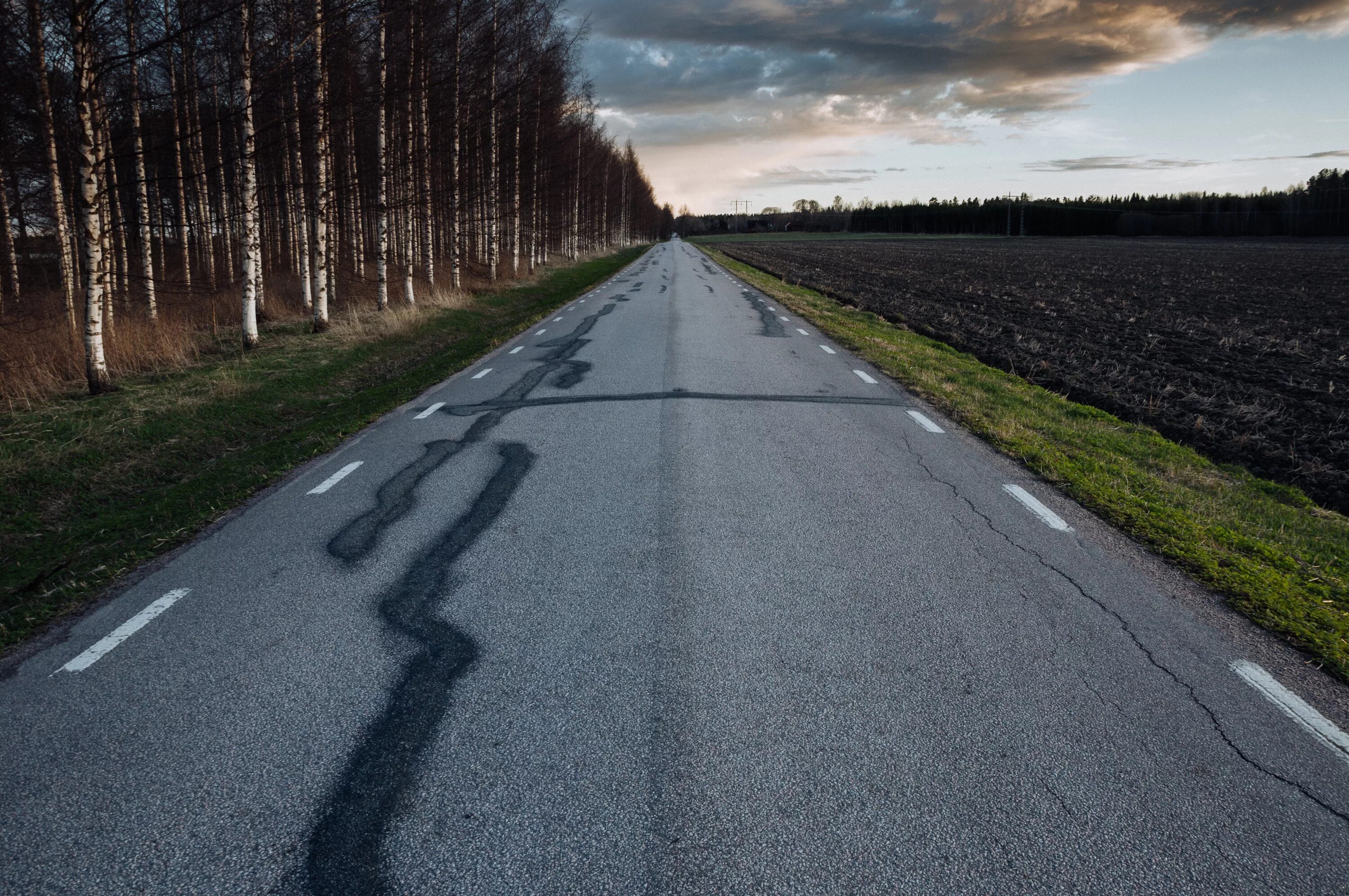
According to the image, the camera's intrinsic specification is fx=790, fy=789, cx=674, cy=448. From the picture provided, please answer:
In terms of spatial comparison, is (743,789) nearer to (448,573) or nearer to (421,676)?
(421,676)

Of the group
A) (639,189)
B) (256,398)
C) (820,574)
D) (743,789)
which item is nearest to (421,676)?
(743,789)

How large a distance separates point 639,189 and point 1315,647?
11099 centimetres

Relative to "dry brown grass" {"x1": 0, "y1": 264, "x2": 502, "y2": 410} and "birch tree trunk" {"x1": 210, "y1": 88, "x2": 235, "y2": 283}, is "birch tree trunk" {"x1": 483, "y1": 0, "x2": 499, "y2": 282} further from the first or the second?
"birch tree trunk" {"x1": 210, "y1": 88, "x2": 235, "y2": 283}

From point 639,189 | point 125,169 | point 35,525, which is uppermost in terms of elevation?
point 639,189

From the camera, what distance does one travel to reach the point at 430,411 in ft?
31.7

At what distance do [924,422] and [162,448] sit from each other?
8.33m

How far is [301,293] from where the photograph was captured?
23234mm

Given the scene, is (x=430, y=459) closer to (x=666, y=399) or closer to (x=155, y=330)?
(x=666, y=399)

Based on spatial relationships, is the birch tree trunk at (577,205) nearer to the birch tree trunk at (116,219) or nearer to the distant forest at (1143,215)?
the birch tree trunk at (116,219)

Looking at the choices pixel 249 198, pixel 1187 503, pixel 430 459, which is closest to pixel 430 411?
pixel 430 459

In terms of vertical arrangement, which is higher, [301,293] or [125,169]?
[125,169]

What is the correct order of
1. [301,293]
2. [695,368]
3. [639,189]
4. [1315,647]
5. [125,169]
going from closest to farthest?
[1315,647]
[695,368]
[301,293]
[125,169]
[639,189]

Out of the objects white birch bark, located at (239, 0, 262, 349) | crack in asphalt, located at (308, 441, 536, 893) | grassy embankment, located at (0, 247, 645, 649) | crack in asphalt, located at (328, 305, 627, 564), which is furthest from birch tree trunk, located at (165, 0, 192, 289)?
crack in asphalt, located at (308, 441, 536, 893)

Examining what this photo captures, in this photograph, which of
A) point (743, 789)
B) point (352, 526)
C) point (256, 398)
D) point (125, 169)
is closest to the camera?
point (743, 789)
